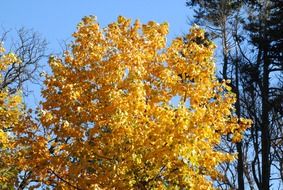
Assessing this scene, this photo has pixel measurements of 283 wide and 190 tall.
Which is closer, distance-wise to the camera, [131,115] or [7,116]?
[131,115]

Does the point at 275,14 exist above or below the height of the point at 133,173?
above

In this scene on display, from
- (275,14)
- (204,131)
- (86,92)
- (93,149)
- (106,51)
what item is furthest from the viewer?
(275,14)

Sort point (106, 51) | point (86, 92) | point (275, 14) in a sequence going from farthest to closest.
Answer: point (275, 14) → point (106, 51) → point (86, 92)

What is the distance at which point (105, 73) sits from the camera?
11578 millimetres

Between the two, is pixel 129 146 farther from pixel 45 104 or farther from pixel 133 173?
pixel 45 104

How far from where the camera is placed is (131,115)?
10.1 m

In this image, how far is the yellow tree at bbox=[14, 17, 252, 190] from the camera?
983 centimetres

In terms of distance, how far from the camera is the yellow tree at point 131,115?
9.83m

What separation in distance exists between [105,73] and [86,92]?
0.64 metres

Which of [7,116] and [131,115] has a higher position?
[7,116]

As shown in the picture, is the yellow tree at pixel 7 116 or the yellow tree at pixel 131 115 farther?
the yellow tree at pixel 7 116

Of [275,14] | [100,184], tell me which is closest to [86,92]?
[100,184]

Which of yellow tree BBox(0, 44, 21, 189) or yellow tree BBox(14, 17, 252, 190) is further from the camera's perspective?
yellow tree BBox(0, 44, 21, 189)

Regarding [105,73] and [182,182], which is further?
[105,73]
